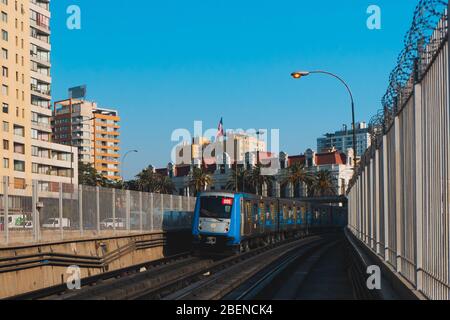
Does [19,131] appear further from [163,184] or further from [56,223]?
[56,223]

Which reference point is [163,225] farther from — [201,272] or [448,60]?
[448,60]

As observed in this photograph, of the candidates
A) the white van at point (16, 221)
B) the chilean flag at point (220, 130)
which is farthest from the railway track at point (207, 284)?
the chilean flag at point (220, 130)

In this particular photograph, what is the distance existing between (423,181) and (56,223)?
1646 cm

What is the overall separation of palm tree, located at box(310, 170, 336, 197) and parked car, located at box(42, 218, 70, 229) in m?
95.9

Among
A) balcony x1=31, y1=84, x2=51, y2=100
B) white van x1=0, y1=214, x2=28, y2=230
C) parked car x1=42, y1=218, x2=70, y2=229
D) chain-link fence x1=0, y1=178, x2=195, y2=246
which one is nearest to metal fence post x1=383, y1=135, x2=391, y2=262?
chain-link fence x1=0, y1=178, x2=195, y2=246

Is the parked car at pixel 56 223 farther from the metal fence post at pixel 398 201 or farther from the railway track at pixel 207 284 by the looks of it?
the metal fence post at pixel 398 201

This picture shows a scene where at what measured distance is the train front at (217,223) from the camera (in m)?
31.2

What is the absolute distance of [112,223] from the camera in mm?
28891

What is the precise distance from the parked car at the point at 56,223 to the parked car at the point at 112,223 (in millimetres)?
3896

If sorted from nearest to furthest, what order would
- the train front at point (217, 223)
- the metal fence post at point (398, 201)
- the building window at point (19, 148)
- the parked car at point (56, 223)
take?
1. the metal fence post at point (398, 201)
2. the parked car at point (56, 223)
3. the train front at point (217, 223)
4. the building window at point (19, 148)

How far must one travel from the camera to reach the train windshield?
103ft

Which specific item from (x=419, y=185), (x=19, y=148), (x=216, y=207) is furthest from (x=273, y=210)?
(x=19, y=148)

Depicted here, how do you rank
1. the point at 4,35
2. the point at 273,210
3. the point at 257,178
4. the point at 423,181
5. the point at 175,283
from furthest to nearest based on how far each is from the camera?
the point at 257,178
the point at 4,35
the point at 273,210
the point at 175,283
the point at 423,181

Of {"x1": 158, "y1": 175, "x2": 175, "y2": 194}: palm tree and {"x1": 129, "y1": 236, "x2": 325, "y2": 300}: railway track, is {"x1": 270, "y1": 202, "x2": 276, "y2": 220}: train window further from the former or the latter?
{"x1": 158, "y1": 175, "x2": 175, "y2": 194}: palm tree
